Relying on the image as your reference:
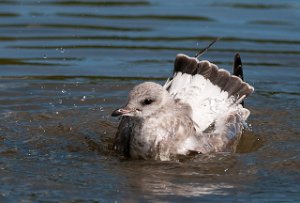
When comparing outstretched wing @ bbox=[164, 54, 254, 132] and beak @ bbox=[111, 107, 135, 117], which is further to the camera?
outstretched wing @ bbox=[164, 54, 254, 132]

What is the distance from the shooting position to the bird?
957 cm

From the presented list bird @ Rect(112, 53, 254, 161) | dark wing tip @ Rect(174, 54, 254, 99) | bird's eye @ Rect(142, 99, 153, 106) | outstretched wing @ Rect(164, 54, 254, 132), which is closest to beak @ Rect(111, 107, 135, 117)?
bird @ Rect(112, 53, 254, 161)

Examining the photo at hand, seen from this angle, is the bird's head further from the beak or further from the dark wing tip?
the dark wing tip

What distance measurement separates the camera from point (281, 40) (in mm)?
14062

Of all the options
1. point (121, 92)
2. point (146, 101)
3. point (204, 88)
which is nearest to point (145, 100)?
point (146, 101)

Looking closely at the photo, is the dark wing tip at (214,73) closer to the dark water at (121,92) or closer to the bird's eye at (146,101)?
the dark water at (121,92)

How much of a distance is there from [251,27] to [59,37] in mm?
2598

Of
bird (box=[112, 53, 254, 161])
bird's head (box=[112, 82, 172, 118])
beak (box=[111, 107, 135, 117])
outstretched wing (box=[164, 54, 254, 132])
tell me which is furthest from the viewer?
outstretched wing (box=[164, 54, 254, 132])

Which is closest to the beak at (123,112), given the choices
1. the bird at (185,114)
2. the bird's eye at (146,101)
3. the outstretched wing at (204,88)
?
the bird at (185,114)

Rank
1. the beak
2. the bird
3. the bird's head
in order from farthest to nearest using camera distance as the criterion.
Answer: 1. the bird
2. the bird's head
3. the beak

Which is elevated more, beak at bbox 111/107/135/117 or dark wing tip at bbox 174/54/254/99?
dark wing tip at bbox 174/54/254/99

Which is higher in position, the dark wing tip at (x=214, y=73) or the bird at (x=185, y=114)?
the dark wing tip at (x=214, y=73)

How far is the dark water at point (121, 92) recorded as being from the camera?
343 inches

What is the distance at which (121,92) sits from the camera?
12.0 meters
